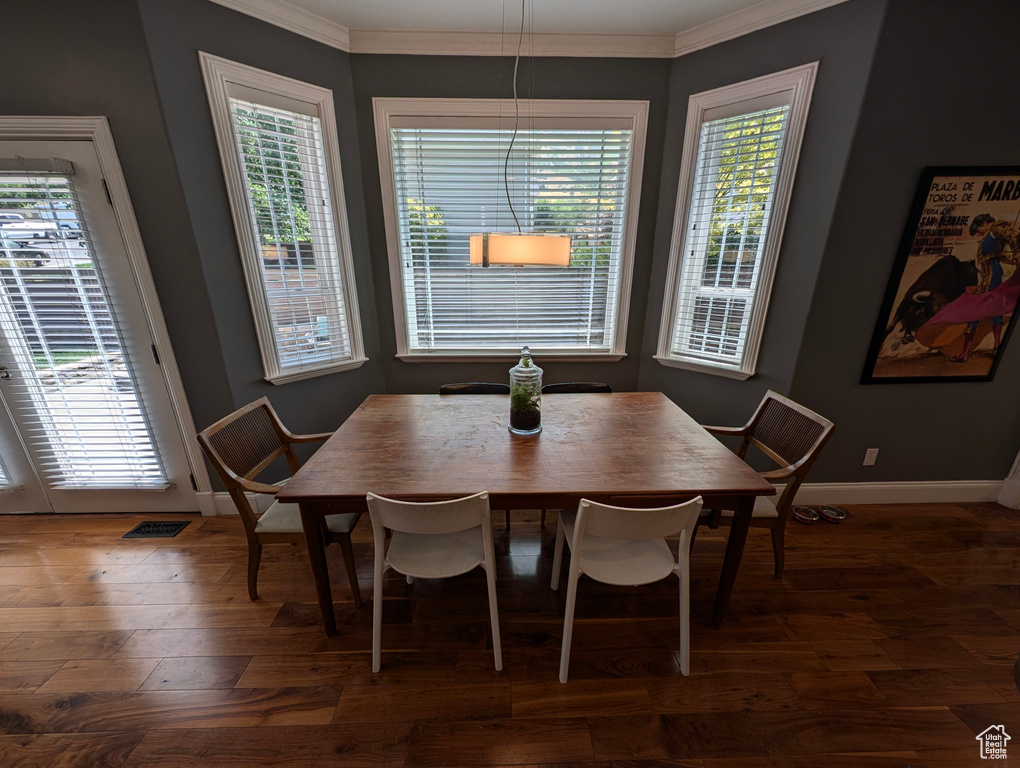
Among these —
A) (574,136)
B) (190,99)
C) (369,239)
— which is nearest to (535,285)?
(574,136)

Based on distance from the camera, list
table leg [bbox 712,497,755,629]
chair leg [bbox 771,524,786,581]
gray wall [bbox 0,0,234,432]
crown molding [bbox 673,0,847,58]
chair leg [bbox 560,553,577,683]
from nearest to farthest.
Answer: chair leg [bbox 560,553,577,683] < table leg [bbox 712,497,755,629] < gray wall [bbox 0,0,234,432] < chair leg [bbox 771,524,786,581] < crown molding [bbox 673,0,847,58]

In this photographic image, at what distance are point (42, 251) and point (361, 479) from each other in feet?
7.10

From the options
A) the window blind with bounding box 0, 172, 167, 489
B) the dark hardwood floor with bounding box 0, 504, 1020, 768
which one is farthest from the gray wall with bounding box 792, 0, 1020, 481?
the window blind with bounding box 0, 172, 167, 489

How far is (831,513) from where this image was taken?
7.90 ft

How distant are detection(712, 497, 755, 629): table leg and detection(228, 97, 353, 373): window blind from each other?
2552mm

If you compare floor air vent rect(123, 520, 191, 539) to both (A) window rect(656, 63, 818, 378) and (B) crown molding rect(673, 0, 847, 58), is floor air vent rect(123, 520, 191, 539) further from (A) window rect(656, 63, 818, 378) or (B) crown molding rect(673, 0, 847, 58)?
(B) crown molding rect(673, 0, 847, 58)

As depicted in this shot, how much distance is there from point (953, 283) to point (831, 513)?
150cm

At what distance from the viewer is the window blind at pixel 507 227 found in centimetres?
249

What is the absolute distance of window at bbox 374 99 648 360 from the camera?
2422mm

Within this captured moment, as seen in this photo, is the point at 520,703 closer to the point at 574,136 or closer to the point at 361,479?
the point at 361,479

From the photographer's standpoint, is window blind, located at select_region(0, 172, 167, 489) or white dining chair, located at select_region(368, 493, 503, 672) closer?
white dining chair, located at select_region(368, 493, 503, 672)

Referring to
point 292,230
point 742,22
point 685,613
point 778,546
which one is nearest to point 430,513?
point 685,613

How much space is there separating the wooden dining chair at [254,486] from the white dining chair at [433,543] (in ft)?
0.88

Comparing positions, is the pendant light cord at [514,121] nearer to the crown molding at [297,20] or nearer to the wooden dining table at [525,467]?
the crown molding at [297,20]
